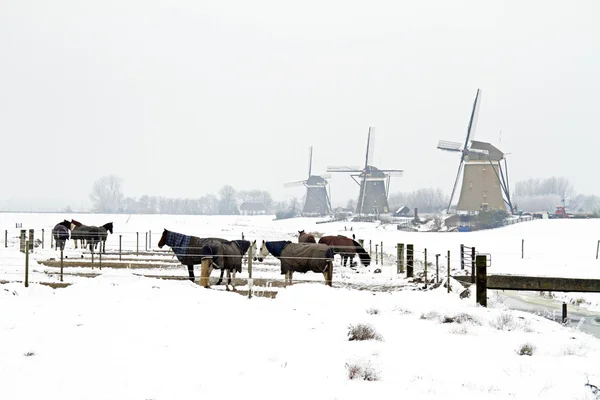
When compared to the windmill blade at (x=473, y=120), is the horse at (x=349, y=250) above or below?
below

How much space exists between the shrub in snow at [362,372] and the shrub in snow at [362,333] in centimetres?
205

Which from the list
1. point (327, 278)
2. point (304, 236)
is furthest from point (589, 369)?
point (304, 236)

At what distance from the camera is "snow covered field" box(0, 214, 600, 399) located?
21.5 ft

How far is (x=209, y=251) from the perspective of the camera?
1556cm

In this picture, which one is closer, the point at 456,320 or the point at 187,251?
the point at 456,320

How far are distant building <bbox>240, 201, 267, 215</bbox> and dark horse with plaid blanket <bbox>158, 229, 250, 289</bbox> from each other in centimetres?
17982

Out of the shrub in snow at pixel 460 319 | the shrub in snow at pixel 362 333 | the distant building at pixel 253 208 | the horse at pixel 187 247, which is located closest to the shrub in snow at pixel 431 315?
the shrub in snow at pixel 460 319

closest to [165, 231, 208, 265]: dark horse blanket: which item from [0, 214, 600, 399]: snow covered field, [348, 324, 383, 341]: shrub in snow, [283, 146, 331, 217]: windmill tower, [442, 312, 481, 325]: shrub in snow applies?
[0, 214, 600, 399]: snow covered field

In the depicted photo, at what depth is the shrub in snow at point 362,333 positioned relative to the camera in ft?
30.3

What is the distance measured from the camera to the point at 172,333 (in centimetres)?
895

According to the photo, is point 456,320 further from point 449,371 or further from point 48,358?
point 48,358

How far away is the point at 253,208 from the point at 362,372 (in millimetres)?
190363

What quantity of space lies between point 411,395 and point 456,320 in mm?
4945

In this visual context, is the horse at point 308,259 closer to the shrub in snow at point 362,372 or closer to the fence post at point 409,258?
the fence post at point 409,258
